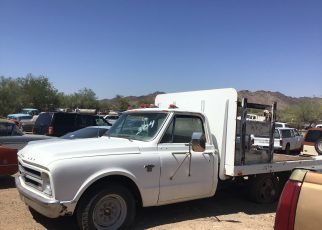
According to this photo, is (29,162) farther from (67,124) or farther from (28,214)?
(67,124)

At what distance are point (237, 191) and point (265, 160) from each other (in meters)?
1.35

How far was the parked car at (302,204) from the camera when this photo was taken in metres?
2.69

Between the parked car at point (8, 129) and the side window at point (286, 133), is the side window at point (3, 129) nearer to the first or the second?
the parked car at point (8, 129)

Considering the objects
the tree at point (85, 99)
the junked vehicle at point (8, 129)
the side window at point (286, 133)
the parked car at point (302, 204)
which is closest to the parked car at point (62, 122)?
the junked vehicle at point (8, 129)

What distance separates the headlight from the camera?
5344mm

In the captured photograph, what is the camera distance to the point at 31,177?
229 inches

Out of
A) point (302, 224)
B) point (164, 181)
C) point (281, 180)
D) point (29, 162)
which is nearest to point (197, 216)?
point (164, 181)

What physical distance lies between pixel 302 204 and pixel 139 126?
14.1ft

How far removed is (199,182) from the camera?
6.74 m

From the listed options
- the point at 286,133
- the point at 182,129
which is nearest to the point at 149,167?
the point at 182,129

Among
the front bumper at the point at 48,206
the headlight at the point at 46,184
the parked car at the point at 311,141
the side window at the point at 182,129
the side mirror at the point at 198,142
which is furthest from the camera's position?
the parked car at the point at 311,141

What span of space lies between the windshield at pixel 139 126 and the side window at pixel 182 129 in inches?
7.4

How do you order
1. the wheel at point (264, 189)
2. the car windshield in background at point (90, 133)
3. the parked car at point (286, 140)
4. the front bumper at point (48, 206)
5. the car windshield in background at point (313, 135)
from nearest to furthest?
1. the front bumper at point (48, 206)
2. the wheel at point (264, 189)
3. the car windshield in background at point (90, 133)
4. the car windshield in background at point (313, 135)
5. the parked car at point (286, 140)

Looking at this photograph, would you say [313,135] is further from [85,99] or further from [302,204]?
[85,99]
